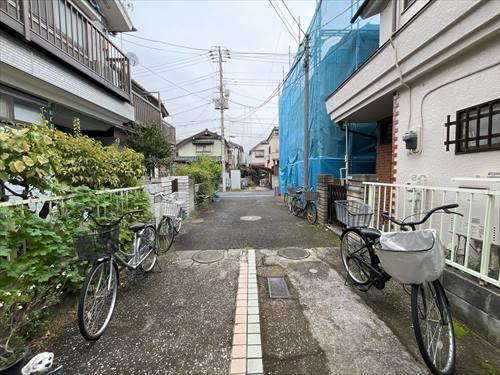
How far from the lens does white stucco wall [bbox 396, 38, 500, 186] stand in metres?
2.68

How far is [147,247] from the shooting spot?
3.48m

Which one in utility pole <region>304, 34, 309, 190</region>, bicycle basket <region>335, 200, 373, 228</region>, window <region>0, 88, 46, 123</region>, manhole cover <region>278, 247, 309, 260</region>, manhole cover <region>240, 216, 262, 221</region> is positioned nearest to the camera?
bicycle basket <region>335, 200, 373, 228</region>

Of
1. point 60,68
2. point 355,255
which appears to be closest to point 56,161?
point 60,68

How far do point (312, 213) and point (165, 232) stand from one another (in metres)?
4.32

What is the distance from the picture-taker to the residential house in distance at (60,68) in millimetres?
→ 3652

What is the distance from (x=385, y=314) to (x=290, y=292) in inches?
42.3

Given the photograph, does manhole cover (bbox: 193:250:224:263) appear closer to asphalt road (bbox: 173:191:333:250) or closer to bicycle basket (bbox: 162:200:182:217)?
asphalt road (bbox: 173:191:333:250)

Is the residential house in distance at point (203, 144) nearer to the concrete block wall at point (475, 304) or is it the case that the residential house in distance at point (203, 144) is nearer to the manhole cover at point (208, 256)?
the manhole cover at point (208, 256)

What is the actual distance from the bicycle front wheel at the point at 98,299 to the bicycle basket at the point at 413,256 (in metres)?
2.67

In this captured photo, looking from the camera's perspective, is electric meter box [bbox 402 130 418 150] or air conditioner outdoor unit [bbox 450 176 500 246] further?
electric meter box [bbox 402 130 418 150]

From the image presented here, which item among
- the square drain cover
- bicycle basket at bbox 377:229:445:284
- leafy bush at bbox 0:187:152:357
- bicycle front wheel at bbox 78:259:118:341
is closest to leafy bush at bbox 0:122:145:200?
leafy bush at bbox 0:187:152:357

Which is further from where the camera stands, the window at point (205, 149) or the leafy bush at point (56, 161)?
the window at point (205, 149)

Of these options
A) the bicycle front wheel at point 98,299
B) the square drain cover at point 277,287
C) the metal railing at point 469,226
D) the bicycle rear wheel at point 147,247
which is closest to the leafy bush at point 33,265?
the bicycle front wheel at point 98,299

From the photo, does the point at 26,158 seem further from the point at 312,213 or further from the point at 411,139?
the point at 312,213
